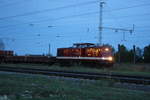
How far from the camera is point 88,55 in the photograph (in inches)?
1596

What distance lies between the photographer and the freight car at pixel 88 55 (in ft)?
130

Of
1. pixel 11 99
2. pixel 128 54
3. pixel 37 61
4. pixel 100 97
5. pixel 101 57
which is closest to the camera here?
pixel 11 99

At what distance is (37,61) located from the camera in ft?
170

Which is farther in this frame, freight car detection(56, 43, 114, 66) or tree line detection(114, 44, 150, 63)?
tree line detection(114, 44, 150, 63)

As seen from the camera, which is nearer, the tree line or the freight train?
the freight train

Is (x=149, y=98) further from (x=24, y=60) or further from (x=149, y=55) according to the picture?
(x=149, y=55)

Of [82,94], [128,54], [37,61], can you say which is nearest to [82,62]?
[37,61]

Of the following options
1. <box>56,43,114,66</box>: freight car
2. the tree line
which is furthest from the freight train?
the tree line

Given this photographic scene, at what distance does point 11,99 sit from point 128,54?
243 ft

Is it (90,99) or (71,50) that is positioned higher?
(71,50)

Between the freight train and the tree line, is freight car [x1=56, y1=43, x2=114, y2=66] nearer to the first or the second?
the freight train

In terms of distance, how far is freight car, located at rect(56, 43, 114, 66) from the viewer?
39531mm

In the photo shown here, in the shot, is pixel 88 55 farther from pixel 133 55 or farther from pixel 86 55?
pixel 133 55

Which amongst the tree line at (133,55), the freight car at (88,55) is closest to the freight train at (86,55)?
the freight car at (88,55)
